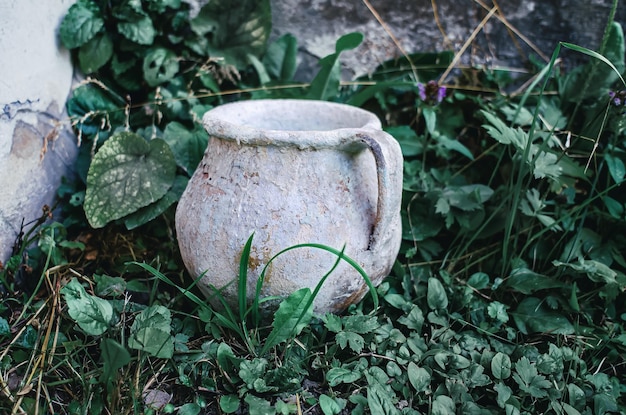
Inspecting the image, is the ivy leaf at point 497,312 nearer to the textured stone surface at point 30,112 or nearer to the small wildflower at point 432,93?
the small wildflower at point 432,93

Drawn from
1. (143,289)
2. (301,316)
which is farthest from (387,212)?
(143,289)

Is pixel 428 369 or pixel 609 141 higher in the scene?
pixel 609 141

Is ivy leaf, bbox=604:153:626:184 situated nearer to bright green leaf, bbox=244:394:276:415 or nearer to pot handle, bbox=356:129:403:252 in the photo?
pot handle, bbox=356:129:403:252

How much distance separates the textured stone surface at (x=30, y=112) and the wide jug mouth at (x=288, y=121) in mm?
643

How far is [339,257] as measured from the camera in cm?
120

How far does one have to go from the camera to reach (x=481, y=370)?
127cm

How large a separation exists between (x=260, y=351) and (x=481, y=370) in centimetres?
56

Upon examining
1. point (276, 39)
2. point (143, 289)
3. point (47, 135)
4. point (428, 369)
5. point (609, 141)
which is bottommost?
point (428, 369)

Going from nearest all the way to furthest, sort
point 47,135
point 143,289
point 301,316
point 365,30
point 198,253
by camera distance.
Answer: point 301,316, point 198,253, point 143,289, point 47,135, point 365,30

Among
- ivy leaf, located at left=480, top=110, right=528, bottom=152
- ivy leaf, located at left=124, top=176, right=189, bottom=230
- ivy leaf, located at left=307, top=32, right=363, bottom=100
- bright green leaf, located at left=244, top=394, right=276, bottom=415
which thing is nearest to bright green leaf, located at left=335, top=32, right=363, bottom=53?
ivy leaf, located at left=307, top=32, right=363, bottom=100

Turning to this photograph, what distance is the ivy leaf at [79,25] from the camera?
5.98 feet

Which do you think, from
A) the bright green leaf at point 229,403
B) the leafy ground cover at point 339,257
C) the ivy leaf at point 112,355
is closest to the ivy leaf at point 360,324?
the leafy ground cover at point 339,257

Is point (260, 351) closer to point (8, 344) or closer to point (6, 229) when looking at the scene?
point (8, 344)

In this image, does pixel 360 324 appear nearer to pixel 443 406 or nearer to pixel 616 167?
pixel 443 406
